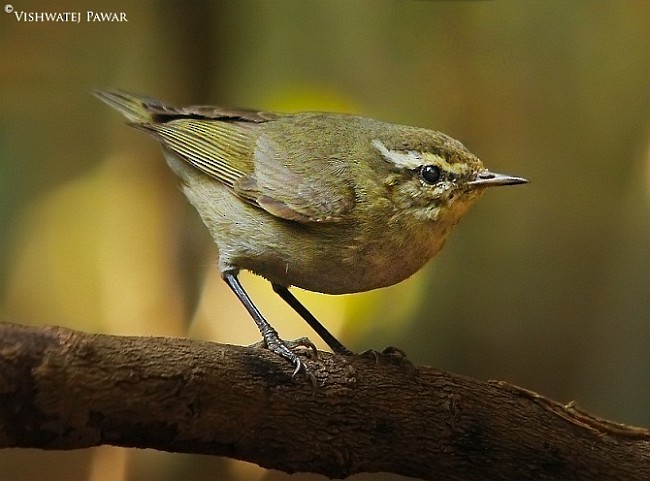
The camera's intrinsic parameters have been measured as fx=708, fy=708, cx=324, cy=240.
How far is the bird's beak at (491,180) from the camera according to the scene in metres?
2.01

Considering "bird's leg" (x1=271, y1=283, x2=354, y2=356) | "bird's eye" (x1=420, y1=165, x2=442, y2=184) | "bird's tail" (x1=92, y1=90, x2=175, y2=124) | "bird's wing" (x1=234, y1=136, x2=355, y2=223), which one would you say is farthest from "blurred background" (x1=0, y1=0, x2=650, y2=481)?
"bird's eye" (x1=420, y1=165, x2=442, y2=184)

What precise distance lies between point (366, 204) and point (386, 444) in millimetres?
701

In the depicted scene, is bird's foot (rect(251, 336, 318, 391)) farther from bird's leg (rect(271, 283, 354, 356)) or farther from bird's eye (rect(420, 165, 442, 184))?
bird's eye (rect(420, 165, 442, 184))

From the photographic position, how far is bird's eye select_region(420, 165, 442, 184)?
2.08m

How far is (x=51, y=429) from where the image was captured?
5.14ft

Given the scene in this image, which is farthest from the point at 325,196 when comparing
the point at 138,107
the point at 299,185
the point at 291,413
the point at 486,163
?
the point at 486,163

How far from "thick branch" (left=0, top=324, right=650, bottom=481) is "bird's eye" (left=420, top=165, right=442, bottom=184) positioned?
1.87 ft

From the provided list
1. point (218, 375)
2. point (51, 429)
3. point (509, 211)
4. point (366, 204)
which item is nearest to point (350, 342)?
point (509, 211)

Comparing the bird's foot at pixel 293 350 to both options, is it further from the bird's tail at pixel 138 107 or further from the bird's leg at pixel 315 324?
the bird's tail at pixel 138 107

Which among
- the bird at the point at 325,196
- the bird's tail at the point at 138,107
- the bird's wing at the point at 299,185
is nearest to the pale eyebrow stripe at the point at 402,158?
the bird at the point at 325,196

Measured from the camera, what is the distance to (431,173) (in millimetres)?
2086

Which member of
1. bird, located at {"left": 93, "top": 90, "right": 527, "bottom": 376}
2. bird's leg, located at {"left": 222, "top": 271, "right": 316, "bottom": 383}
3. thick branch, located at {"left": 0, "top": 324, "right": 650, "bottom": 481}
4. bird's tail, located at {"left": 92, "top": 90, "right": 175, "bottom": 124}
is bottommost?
thick branch, located at {"left": 0, "top": 324, "right": 650, "bottom": 481}

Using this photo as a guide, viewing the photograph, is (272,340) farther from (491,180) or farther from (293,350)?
(491,180)

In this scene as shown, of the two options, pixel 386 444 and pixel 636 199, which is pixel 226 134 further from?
pixel 636 199
